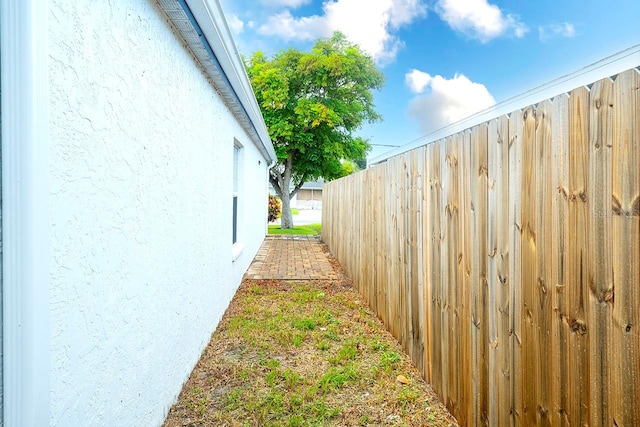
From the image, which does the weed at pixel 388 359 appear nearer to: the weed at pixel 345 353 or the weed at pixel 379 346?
the weed at pixel 379 346

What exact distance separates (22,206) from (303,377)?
2628 mm

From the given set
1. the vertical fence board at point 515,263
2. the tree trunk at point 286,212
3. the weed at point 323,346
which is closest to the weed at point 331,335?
the weed at point 323,346

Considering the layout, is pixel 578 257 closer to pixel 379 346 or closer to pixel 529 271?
pixel 529 271

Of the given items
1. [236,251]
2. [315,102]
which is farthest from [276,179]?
[236,251]

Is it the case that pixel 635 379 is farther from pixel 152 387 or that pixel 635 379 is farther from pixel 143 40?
pixel 143 40

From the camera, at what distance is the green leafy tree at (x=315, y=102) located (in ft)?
56.2

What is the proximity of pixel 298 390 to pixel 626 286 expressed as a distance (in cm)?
239

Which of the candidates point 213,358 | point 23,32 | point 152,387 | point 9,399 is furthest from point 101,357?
point 213,358

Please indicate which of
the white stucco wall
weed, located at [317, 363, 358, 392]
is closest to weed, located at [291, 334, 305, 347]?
A: weed, located at [317, 363, 358, 392]

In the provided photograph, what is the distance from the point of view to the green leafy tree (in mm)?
17125

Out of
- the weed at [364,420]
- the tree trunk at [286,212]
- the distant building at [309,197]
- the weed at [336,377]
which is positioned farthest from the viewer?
the distant building at [309,197]

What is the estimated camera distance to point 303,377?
127 inches

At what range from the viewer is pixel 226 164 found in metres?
5.07

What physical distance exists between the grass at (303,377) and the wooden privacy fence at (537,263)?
358 millimetres
